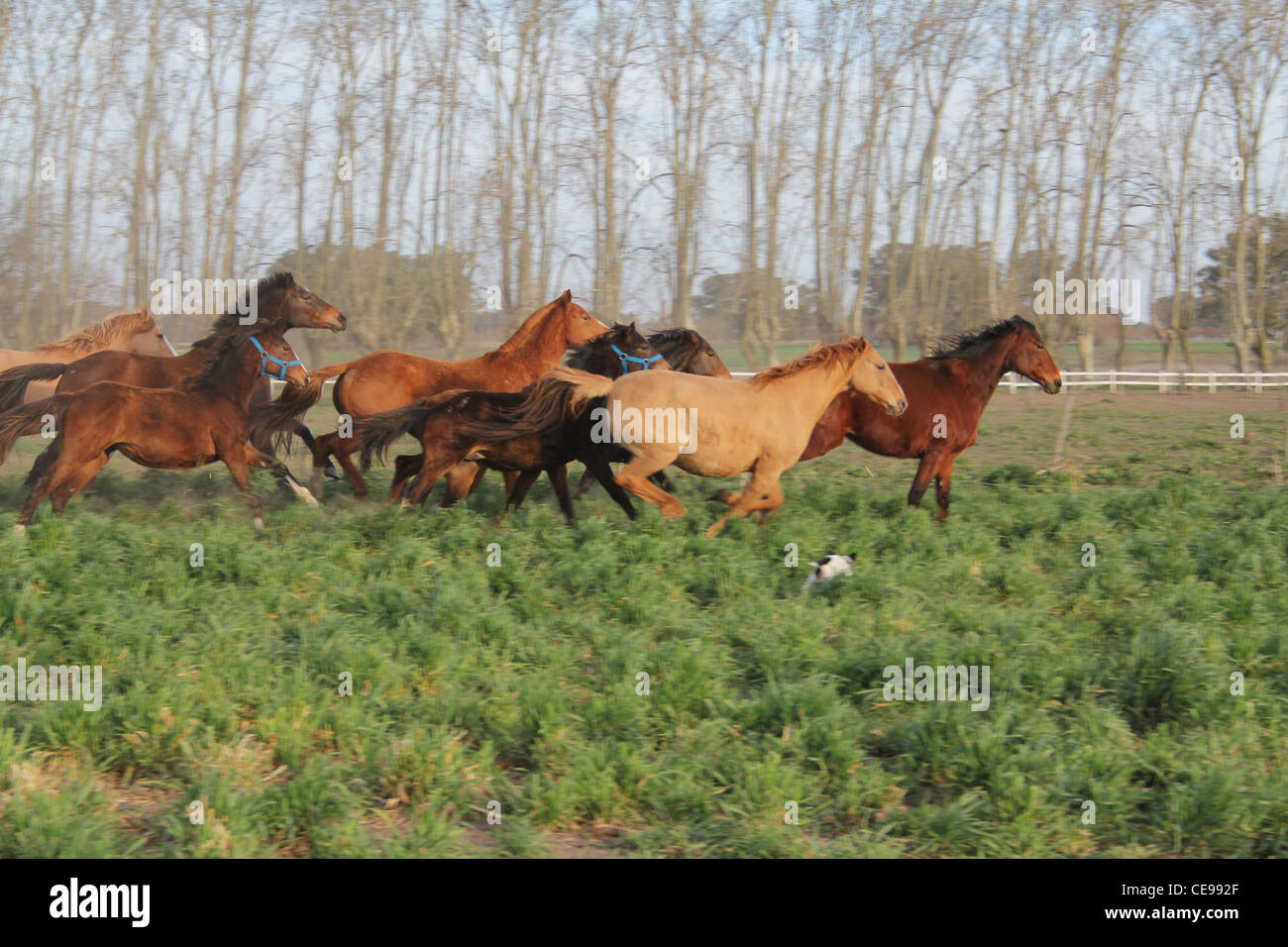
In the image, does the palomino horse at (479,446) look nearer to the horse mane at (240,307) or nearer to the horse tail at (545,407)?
the horse tail at (545,407)

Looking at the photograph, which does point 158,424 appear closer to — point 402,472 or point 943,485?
point 402,472

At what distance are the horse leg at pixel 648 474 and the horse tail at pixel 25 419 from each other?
12.8 feet

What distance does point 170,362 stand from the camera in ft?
31.3

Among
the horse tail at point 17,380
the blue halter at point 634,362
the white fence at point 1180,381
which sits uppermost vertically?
the white fence at point 1180,381

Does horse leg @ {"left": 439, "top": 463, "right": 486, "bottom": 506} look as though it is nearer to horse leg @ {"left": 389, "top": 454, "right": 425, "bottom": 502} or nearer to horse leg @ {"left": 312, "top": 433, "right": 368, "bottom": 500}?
horse leg @ {"left": 389, "top": 454, "right": 425, "bottom": 502}

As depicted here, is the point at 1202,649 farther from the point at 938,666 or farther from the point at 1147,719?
the point at 938,666

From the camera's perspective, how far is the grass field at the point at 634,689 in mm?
3834

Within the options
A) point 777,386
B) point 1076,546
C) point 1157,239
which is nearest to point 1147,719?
point 1076,546

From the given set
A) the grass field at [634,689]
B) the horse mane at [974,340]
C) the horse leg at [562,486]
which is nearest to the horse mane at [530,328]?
the horse leg at [562,486]

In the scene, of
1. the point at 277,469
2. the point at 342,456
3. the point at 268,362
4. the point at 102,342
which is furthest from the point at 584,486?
the point at 102,342

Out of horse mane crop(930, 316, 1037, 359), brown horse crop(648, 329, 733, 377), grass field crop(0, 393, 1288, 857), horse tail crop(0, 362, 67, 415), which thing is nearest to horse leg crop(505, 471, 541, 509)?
grass field crop(0, 393, 1288, 857)

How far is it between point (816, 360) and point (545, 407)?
1904 mm

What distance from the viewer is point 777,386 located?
7.91m

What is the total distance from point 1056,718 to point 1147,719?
1.39 ft
